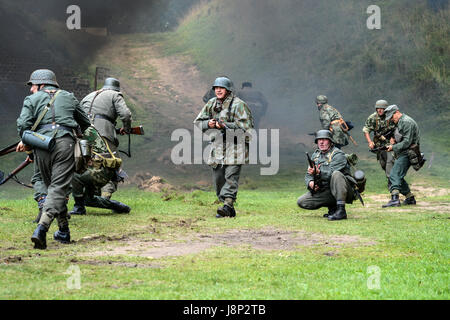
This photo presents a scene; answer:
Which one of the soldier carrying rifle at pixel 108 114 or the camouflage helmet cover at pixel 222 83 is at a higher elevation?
the camouflage helmet cover at pixel 222 83

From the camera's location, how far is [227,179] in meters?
9.90

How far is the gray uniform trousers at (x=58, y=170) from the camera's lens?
6.88 m

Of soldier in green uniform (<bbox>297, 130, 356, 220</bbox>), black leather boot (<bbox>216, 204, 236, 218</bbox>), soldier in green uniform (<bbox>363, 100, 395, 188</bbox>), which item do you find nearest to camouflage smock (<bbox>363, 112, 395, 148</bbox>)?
soldier in green uniform (<bbox>363, 100, 395, 188</bbox>)

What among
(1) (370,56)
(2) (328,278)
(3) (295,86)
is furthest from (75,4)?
(2) (328,278)

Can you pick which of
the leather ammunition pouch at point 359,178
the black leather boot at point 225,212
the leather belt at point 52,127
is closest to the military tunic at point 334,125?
the leather ammunition pouch at point 359,178

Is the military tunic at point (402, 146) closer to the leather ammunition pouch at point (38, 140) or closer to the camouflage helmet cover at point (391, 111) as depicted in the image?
the camouflage helmet cover at point (391, 111)

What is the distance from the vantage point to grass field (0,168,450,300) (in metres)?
4.84

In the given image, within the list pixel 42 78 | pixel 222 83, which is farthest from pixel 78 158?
pixel 222 83

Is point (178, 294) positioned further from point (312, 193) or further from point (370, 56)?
point (370, 56)

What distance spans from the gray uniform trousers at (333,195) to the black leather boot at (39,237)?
14.5 feet

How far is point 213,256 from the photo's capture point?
21.2 ft

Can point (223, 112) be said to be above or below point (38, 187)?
above

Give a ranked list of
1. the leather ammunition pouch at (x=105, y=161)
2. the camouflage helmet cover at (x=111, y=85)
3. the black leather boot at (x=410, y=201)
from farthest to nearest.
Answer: the black leather boot at (x=410, y=201), the camouflage helmet cover at (x=111, y=85), the leather ammunition pouch at (x=105, y=161)
